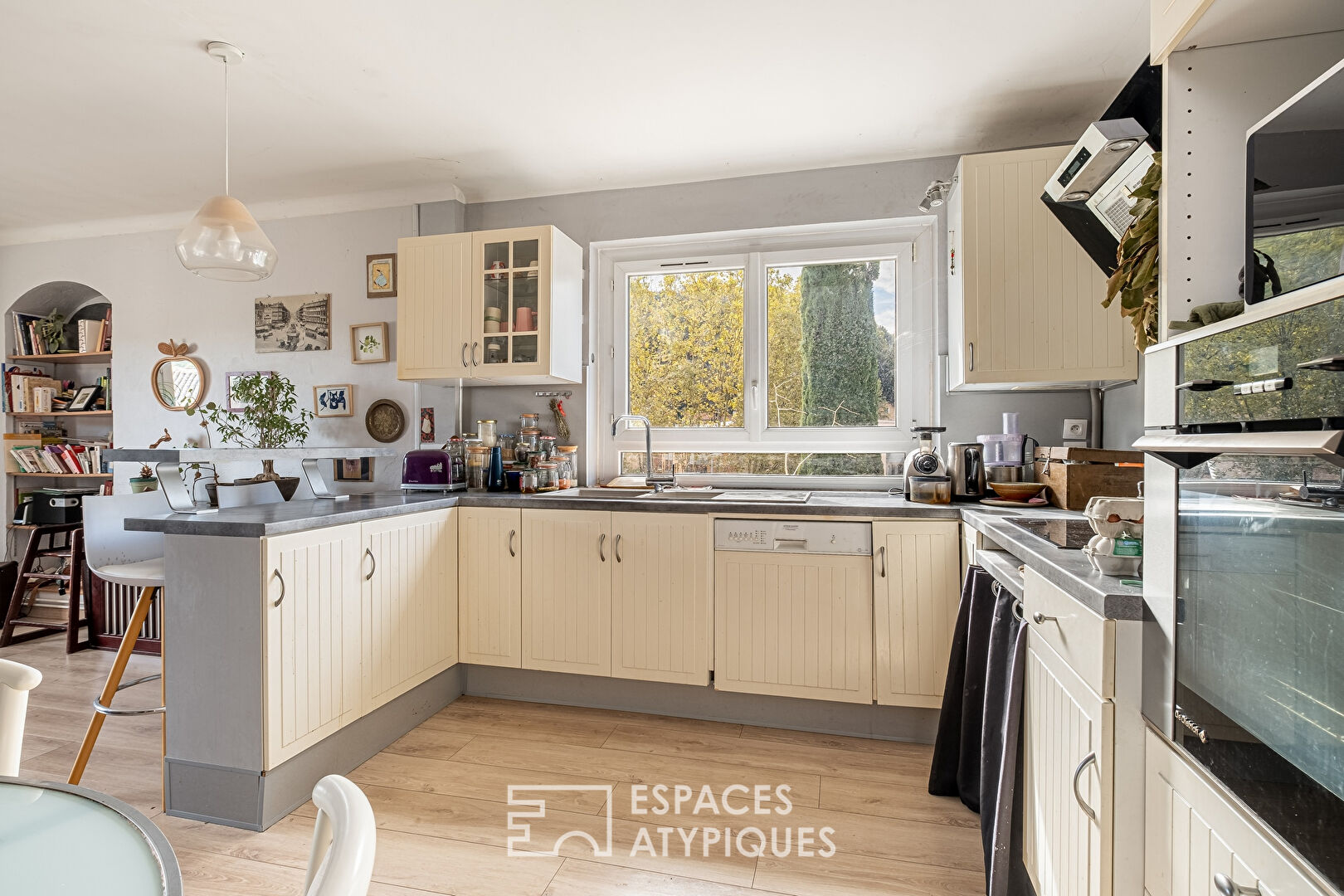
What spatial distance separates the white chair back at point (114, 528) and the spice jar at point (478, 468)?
1.19 meters

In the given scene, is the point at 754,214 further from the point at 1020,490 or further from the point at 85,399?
the point at 85,399

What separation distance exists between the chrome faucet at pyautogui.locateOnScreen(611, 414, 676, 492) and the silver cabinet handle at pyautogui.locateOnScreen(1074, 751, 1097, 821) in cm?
214

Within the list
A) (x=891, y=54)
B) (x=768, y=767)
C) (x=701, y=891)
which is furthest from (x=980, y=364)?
(x=701, y=891)

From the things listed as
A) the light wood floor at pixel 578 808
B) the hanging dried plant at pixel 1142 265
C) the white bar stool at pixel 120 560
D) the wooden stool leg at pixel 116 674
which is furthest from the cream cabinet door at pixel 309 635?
the hanging dried plant at pixel 1142 265

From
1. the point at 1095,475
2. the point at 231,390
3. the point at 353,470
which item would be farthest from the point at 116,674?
the point at 1095,475

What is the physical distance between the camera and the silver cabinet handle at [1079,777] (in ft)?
3.78

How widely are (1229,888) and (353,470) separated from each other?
376 centimetres

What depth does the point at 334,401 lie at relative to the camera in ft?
12.1

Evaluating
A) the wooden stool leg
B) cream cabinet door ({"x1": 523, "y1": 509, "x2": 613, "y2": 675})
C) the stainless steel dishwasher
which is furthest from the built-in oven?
the wooden stool leg

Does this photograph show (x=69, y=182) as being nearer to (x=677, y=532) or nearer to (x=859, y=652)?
(x=677, y=532)

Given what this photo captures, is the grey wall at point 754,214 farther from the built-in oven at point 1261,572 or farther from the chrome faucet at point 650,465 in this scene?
the built-in oven at point 1261,572

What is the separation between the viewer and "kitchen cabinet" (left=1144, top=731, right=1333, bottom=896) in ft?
2.44

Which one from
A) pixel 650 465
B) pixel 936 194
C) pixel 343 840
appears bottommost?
pixel 343 840

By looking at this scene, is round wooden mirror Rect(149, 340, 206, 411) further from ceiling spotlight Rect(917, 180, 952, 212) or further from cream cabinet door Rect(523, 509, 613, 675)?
ceiling spotlight Rect(917, 180, 952, 212)
